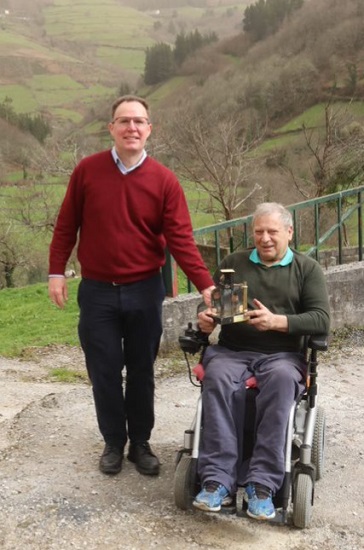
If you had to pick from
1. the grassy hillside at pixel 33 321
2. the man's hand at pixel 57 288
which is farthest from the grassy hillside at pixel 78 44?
the man's hand at pixel 57 288

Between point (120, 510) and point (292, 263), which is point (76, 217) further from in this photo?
point (120, 510)

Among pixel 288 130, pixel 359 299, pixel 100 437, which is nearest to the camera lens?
pixel 100 437

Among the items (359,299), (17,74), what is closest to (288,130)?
(359,299)

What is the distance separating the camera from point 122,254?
3678mm

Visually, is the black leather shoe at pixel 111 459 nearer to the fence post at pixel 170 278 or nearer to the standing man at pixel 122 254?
the standing man at pixel 122 254

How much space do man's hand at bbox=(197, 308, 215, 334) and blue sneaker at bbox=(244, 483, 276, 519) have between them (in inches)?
34.6

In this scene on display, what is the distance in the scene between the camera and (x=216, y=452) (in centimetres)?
335

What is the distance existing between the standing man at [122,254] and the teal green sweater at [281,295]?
0.26 m

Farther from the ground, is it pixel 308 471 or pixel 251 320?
pixel 251 320

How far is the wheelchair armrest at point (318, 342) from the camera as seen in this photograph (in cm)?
357

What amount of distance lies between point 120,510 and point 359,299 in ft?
13.7

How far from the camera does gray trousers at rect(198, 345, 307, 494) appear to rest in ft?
10.8

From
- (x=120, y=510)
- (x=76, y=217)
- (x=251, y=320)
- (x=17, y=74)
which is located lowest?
(x=120, y=510)

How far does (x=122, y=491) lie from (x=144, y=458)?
273mm
